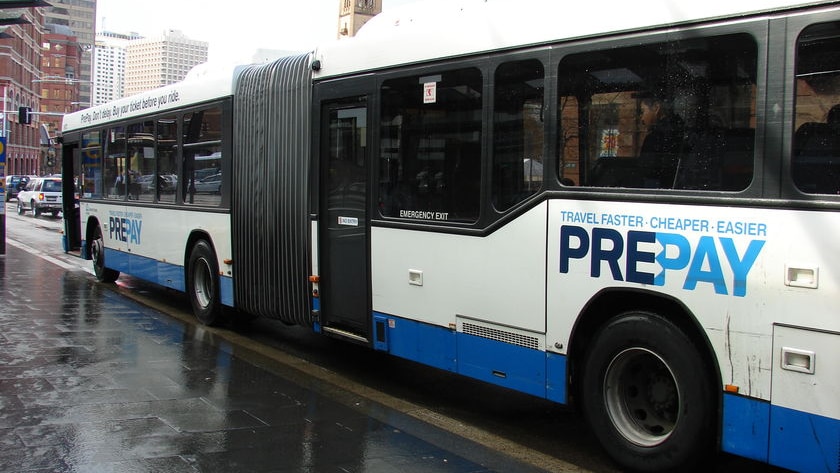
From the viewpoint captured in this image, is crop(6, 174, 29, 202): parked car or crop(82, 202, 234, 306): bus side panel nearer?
crop(82, 202, 234, 306): bus side panel

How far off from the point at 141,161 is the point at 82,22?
185m

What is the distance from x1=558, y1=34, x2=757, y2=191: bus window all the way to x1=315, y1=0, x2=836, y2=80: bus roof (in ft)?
0.54

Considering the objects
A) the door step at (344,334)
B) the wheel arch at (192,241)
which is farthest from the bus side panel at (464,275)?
the wheel arch at (192,241)

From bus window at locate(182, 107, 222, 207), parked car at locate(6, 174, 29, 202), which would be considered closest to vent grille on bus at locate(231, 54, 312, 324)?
bus window at locate(182, 107, 222, 207)

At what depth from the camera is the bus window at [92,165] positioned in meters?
13.3

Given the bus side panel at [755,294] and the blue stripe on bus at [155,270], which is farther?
the blue stripe on bus at [155,270]

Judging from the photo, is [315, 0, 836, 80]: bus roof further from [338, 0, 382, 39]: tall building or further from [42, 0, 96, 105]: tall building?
[42, 0, 96, 105]: tall building

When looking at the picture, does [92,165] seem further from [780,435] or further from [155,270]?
[780,435]

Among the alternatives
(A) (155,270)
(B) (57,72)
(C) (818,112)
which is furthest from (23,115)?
(B) (57,72)

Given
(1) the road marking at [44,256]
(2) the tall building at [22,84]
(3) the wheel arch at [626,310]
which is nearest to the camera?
(3) the wheel arch at [626,310]

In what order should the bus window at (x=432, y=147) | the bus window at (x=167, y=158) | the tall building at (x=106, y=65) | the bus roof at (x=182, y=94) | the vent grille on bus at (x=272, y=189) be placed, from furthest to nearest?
the tall building at (x=106, y=65) → the bus window at (x=167, y=158) → the bus roof at (x=182, y=94) → the vent grille on bus at (x=272, y=189) → the bus window at (x=432, y=147)

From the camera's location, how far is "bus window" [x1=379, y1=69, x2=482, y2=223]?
5758 millimetres

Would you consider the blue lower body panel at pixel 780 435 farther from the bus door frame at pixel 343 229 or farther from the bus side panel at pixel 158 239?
the bus side panel at pixel 158 239

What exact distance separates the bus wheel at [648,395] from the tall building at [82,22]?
173 metres
